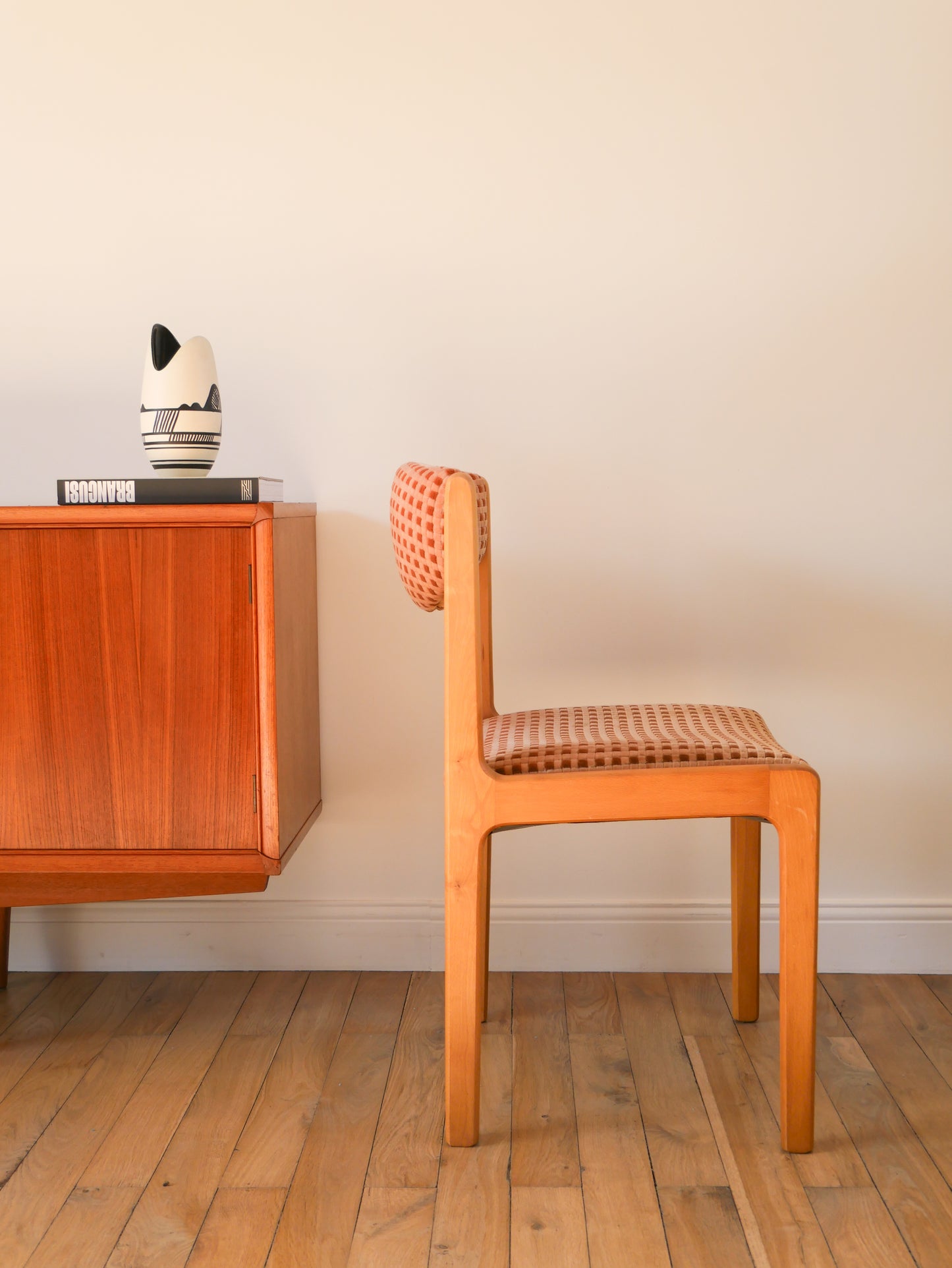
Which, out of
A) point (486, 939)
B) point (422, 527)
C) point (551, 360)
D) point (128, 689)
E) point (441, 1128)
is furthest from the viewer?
point (551, 360)

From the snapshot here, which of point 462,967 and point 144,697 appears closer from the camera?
point 462,967

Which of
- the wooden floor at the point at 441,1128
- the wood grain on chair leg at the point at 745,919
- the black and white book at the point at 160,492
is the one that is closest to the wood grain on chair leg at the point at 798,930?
the wooden floor at the point at 441,1128

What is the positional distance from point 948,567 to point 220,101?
150 cm

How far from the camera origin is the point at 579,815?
139cm

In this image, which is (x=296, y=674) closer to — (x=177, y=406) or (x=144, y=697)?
(x=144, y=697)

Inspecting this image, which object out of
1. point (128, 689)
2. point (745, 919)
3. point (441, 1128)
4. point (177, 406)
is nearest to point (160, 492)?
point (177, 406)

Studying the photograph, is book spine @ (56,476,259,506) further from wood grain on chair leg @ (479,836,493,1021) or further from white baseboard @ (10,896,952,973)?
white baseboard @ (10,896,952,973)

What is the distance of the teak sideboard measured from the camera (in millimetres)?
1560

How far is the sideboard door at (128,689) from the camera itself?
1562mm

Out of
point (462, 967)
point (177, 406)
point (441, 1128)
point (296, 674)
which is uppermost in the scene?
point (177, 406)

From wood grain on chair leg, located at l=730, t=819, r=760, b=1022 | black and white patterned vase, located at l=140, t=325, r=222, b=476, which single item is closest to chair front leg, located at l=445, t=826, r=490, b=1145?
wood grain on chair leg, located at l=730, t=819, r=760, b=1022

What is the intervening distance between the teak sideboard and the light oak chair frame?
33cm

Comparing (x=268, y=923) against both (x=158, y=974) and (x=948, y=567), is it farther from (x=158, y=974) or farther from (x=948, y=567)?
(x=948, y=567)

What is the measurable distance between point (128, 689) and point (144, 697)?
1.0 inches
